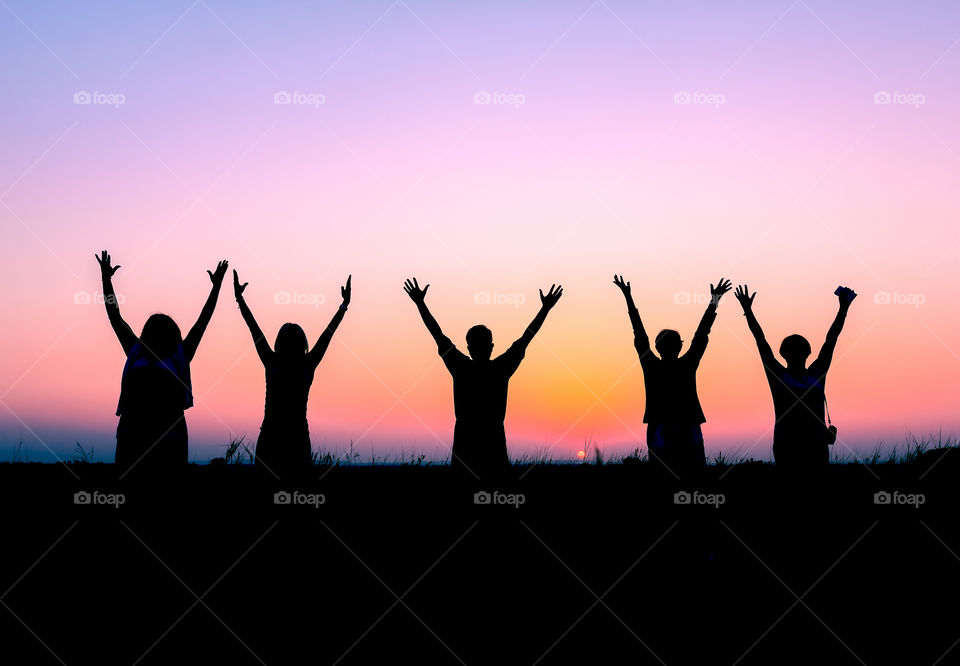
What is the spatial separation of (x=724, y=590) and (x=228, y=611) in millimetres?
3761

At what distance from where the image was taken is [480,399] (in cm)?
789

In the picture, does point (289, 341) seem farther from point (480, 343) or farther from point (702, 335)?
point (702, 335)

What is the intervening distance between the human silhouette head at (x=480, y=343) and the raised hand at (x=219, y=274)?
240cm

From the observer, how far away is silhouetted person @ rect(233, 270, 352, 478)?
7859mm

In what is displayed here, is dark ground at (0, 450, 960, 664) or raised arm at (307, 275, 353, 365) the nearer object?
dark ground at (0, 450, 960, 664)

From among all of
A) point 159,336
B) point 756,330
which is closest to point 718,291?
point 756,330

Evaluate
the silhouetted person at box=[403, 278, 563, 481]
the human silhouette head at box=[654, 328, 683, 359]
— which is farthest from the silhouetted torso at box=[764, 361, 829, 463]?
the silhouetted person at box=[403, 278, 563, 481]

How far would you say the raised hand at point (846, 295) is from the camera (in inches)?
330

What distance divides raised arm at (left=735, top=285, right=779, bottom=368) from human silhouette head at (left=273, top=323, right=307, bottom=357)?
4.34 meters

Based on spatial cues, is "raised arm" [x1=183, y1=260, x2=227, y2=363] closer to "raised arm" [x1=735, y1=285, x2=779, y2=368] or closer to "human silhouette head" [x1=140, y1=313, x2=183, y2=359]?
"human silhouette head" [x1=140, y1=313, x2=183, y2=359]

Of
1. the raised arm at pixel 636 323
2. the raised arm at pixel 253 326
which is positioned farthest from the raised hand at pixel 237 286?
the raised arm at pixel 636 323

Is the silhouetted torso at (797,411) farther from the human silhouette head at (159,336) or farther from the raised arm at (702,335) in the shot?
the human silhouette head at (159,336)

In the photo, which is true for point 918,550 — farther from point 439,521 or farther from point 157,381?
point 157,381

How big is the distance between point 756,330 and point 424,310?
10.6 feet
